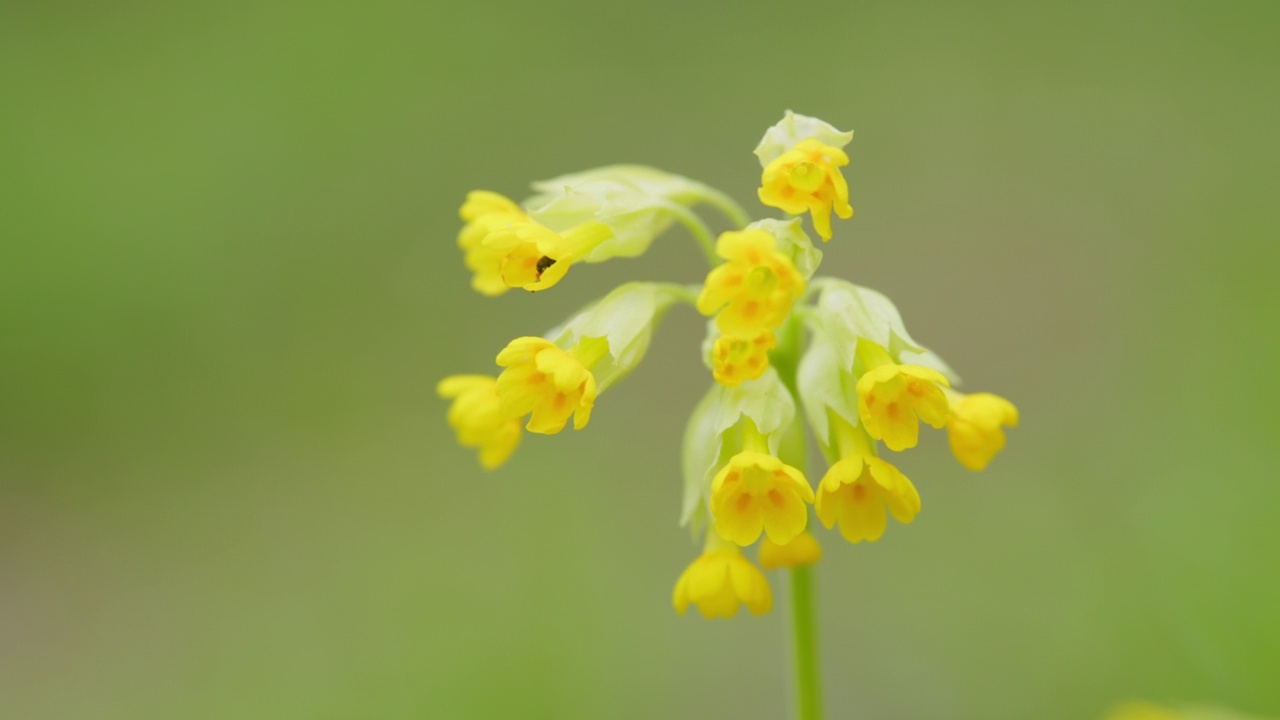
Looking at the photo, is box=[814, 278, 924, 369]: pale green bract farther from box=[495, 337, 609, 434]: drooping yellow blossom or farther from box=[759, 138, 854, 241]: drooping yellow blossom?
box=[495, 337, 609, 434]: drooping yellow blossom

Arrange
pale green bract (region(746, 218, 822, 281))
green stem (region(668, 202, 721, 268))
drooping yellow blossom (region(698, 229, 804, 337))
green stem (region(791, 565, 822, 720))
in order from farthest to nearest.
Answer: green stem (region(668, 202, 721, 268)), green stem (region(791, 565, 822, 720)), pale green bract (region(746, 218, 822, 281)), drooping yellow blossom (region(698, 229, 804, 337))

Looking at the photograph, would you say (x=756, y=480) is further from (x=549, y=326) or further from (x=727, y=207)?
(x=549, y=326)

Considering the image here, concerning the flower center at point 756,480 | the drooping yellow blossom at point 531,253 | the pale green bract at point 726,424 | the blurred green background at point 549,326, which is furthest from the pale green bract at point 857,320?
the blurred green background at point 549,326

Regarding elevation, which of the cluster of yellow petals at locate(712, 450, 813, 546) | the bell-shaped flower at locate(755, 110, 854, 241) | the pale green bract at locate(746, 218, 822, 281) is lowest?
the cluster of yellow petals at locate(712, 450, 813, 546)

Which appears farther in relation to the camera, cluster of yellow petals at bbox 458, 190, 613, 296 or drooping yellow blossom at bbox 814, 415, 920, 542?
cluster of yellow petals at bbox 458, 190, 613, 296

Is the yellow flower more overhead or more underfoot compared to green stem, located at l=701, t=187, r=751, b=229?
more underfoot

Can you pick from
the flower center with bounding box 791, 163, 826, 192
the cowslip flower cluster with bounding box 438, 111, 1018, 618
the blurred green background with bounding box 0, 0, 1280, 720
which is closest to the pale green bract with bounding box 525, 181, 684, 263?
the cowslip flower cluster with bounding box 438, 111, 1018, 618

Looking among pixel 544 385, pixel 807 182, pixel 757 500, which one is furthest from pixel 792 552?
pixel 807 182

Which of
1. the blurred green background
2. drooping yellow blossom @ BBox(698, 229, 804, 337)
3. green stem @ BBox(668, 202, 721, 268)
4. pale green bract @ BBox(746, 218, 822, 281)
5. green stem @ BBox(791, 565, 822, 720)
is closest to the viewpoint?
drooping yellow blossom @ BBox(698, 229, 804, 337)
